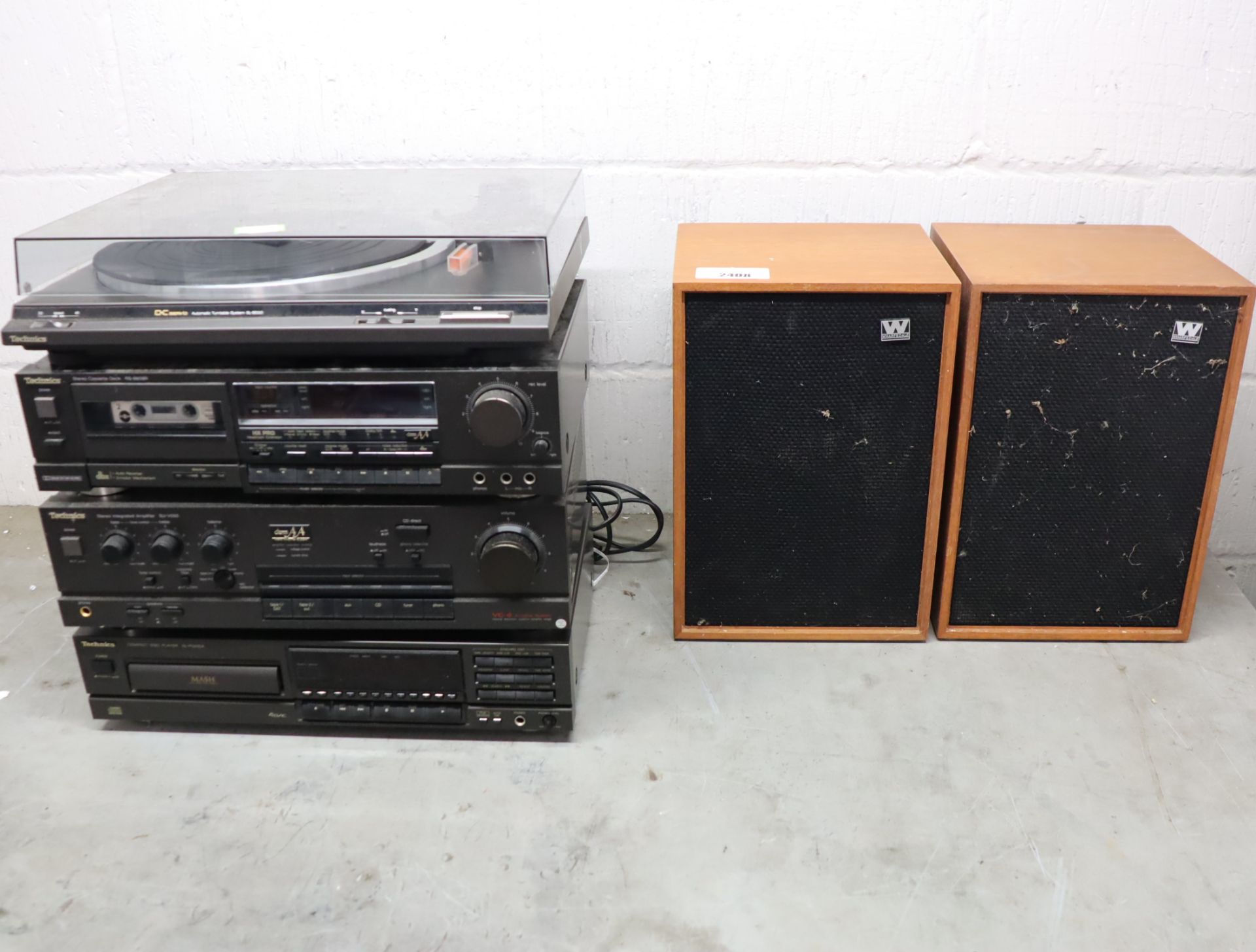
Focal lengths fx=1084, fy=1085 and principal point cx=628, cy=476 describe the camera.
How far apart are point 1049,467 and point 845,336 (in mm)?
269

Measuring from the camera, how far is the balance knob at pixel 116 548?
1004 millimetres

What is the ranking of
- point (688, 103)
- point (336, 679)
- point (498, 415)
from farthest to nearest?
point (688, 103) < point (336, 679) < point (498, 415)

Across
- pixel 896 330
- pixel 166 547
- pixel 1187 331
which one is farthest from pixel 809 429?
pixel 166 547

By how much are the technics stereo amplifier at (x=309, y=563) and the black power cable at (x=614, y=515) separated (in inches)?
14.1

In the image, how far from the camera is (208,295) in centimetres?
95

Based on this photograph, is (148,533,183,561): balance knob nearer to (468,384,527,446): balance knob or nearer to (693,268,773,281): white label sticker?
(468,384,527,446): balance knob

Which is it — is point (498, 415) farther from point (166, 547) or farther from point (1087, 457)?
point (1087, 457)

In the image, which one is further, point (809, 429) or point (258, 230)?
point (809, 429)

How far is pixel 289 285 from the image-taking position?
951 mm

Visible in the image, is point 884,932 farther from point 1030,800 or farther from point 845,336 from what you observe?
point 845,336

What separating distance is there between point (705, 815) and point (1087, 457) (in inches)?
22.0

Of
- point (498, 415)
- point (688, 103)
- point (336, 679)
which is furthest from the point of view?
point (688, 103)

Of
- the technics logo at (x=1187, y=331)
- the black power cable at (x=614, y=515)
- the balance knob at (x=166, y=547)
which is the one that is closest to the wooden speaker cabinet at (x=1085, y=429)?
the technics logo at (x=1187, y=331)

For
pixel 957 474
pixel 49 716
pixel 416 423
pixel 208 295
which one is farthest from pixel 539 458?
pixel 49 716
